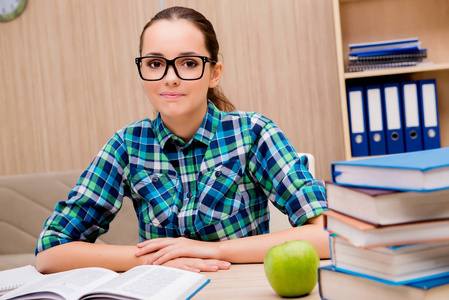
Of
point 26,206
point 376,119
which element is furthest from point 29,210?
point 376,119

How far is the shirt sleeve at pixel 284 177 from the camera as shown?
4.01 ft

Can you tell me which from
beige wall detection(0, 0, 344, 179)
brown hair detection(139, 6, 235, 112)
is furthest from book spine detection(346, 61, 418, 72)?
brown hair detection(139, 6, 235, 112)

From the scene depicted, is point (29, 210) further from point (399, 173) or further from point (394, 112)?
point (399, 173)

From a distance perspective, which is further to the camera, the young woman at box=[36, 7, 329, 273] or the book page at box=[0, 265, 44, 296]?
the young woman at box=[36, 7, 329, 273]

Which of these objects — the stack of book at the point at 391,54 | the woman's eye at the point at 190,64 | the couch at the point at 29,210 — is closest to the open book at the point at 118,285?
the woman's eye at the point at 190,64

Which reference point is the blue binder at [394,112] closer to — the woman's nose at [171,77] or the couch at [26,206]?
the couch at [26,206]

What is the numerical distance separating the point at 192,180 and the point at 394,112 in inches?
59.0

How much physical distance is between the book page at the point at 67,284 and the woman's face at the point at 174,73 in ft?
1.63

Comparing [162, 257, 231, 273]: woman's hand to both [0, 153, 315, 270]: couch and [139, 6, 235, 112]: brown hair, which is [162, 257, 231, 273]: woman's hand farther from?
[0, 153, 315, 270]: couch

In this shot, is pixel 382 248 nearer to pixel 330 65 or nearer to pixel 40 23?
pixel 330 65

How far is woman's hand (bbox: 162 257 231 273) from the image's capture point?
1041mm

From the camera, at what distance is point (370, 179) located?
0.65m

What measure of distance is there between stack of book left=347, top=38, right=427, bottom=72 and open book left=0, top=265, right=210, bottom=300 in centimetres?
189

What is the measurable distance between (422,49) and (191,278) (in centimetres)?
203
